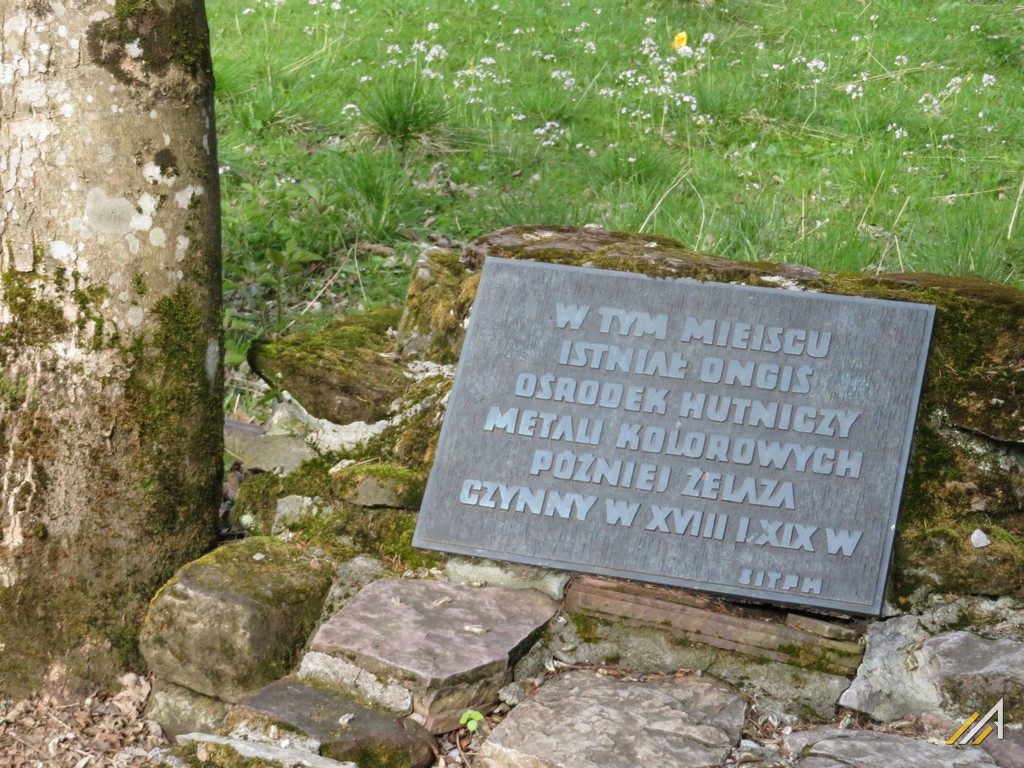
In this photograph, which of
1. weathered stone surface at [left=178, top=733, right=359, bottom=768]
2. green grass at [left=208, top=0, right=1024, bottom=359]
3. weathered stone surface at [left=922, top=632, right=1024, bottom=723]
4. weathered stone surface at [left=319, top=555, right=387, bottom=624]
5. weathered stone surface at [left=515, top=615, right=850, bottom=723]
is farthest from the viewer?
green grass at [left=208, top=0, right=1024, bottom=359]

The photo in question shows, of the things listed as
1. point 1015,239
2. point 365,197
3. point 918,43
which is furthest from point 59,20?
point 918,43

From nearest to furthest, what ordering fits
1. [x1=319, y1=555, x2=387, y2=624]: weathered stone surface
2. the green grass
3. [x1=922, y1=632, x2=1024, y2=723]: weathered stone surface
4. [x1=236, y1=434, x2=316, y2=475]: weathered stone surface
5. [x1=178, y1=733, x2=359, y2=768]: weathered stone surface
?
[x1=178, y1=733, x2=359, y2=768]: weathered stone surface → [x1=922, y1=632, x2=1024, y2=723]: weathered stone surface → [x1=319, y1=555, x2=387, y2=624]: weathered stone surface → [x1=236, y1=434, x2=316, y2=475]: weathered stone surface → the green grass

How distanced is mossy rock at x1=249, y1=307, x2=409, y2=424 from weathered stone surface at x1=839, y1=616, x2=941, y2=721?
1463 mm

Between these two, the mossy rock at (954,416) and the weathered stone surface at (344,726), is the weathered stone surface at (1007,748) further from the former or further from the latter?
the weathered stone surface at (344,726)

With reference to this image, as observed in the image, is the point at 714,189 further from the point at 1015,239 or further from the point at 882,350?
the point at 882,350

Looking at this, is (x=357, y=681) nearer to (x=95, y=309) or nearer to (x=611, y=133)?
(x=95, y=309)

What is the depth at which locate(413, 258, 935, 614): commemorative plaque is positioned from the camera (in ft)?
8.14

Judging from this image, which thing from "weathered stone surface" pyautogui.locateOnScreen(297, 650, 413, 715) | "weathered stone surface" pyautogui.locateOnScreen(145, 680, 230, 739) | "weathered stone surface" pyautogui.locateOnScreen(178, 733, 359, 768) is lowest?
"weathered stone surface" pyautogui.locateOnScreen(145, 680, 230, 739)

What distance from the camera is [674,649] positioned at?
7.97 feet

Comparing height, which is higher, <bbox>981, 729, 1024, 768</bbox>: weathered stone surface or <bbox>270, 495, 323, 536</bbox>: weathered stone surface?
<bbox>270, 495, 323, 536</bbox>: weathered stone surface

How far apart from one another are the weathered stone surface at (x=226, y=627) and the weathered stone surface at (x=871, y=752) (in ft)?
3.82

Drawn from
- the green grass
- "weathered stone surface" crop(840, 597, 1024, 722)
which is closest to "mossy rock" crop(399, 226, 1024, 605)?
"weathered stone surface" crop(840, 597, 1024, 722)

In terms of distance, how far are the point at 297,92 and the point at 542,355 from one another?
12.6 ft

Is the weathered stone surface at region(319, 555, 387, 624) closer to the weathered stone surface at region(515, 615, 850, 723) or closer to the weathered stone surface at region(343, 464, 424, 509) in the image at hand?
the weathered stone surface at region(343, 464, 424, 509)
